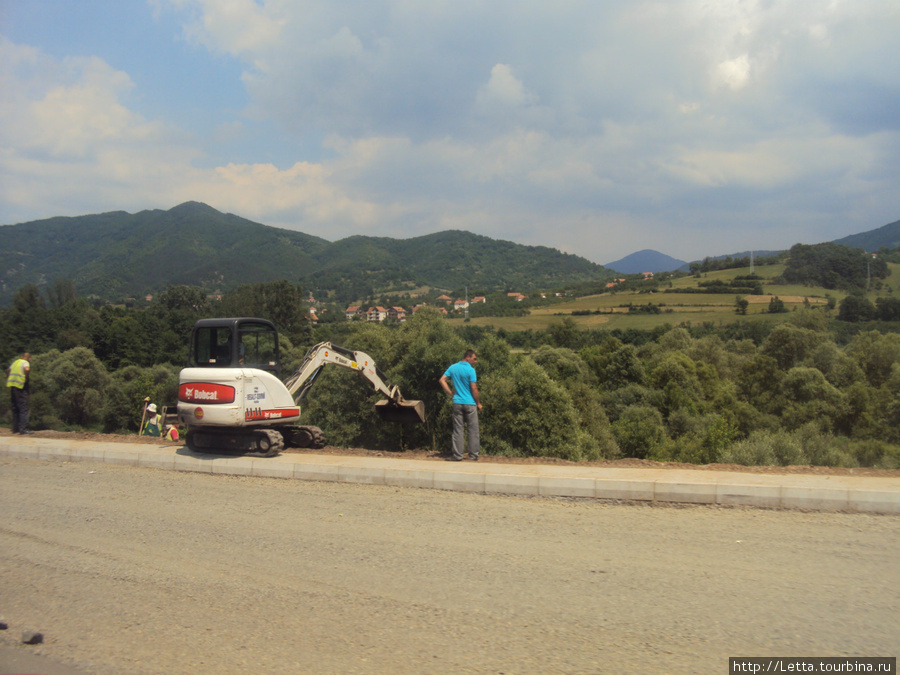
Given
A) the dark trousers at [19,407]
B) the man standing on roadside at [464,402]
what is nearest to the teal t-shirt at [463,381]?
the man standing on roadside at [464,402]

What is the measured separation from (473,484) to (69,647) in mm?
5192

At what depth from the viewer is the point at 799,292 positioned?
83.2 metres

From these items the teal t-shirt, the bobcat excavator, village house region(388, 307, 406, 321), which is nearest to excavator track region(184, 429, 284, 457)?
the bobcat excavator

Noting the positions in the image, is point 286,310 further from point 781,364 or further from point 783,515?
point 783,515

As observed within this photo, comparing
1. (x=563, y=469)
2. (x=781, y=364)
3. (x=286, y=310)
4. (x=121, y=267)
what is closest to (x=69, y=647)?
(x=563, y=469)

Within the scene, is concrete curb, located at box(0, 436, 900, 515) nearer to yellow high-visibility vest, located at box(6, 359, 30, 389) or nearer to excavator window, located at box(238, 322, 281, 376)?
excavator window, located at box(238, 322, 281, 376)

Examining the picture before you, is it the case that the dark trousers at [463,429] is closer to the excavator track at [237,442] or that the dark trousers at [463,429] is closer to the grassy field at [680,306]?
the excavator track at [237,442]

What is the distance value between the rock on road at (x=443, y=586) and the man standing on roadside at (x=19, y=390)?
7.24 meters

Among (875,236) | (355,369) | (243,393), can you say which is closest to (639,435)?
(355,369)

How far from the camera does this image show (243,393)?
33.6 ft

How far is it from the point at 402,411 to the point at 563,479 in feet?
16.7

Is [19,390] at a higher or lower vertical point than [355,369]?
lower

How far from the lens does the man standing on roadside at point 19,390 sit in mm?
13445

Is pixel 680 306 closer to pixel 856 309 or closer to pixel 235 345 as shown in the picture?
pixel 856 309
